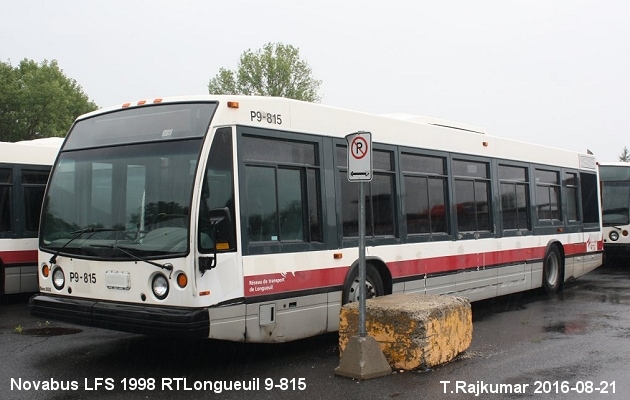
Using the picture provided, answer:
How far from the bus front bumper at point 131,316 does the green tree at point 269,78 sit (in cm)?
4700

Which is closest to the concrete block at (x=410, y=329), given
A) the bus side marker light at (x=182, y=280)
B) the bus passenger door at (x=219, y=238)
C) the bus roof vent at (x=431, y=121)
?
the bus passenger door at (x=219, y=238)

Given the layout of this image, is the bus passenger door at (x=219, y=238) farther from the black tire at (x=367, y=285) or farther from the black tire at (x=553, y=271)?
the black tire at (x=553, y=271)

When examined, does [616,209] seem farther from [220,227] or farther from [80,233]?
[80,233]

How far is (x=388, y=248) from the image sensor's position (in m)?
9.51

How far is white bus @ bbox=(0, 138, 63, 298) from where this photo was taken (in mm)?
12117

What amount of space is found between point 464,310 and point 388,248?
1.69m

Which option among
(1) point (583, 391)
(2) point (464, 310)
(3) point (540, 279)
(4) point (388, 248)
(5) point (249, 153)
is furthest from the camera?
(3) point (540, 279)

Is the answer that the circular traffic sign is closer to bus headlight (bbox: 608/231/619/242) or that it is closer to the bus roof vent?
the bus roof vent

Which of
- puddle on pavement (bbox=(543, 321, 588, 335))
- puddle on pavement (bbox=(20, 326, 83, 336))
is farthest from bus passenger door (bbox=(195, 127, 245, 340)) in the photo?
puddle on pavement (bbox=(543, 321, 588, 335))

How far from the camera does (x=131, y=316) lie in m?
6.93

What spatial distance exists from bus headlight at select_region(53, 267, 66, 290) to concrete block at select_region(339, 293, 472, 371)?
10.1ft

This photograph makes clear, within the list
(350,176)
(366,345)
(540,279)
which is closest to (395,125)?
(350,176)

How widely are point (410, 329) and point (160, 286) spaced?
102 inches

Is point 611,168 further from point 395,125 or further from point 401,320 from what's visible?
point 401,320
